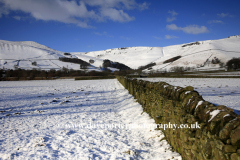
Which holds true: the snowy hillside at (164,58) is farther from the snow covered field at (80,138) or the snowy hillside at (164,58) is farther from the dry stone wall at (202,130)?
the dry stone wall at (202,130)

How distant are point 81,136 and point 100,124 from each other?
4.35ft

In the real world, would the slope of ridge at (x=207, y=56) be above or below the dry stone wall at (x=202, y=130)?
above

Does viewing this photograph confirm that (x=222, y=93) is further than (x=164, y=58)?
No

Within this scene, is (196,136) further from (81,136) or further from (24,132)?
(24,132)

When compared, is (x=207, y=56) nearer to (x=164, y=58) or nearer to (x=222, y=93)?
(x=164, y=58)

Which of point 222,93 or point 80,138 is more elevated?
point 222,93

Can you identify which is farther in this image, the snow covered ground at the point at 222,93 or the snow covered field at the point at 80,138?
the snow covered ground at the point at 222,93

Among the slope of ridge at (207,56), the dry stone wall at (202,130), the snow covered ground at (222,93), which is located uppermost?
the slope of ridge at (207,56)

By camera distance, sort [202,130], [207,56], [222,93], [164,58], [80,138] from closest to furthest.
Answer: [202,130], [80,138], [222,93], [207,56], [164,58]

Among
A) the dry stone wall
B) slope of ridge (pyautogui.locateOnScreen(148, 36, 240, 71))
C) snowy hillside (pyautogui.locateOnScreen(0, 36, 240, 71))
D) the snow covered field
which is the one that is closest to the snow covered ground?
the dry stone wall

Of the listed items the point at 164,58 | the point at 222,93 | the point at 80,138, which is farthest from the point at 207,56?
the point at 80,138

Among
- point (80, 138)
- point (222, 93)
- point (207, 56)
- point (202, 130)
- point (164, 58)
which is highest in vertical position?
point (164, 58)

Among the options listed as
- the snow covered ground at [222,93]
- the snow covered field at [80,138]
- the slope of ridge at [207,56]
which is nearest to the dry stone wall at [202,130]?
the snow covered field at [80,138]

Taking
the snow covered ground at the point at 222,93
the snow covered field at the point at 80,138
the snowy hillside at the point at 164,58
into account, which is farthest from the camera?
the snowy hillside at the point at 164,58
